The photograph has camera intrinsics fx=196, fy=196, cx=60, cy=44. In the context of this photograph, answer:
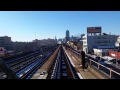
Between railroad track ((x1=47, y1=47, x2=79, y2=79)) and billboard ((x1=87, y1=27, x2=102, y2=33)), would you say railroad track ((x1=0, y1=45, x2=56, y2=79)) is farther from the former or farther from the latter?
billboard ((x1=87, y1=27, x2=102, y2=33))

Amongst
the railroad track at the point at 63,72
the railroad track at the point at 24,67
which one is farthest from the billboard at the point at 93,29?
the railroad track at the point at 63,72

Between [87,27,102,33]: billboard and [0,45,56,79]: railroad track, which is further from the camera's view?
[87,27,102,33]: billboard

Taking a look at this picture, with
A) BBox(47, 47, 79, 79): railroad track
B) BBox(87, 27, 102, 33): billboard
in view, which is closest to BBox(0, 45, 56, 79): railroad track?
BBox(47, 47, 79, 79): railroad track

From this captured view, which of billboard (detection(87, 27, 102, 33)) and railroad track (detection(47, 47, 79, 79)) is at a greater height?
billboard (detection(87, 27, 102, 33))

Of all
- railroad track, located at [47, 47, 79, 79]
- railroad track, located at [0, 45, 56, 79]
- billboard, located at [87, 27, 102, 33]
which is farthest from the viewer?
billboard, located at [87, 27, 102, 33]

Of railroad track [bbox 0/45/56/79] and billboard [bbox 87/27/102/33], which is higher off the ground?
billboard [bbox 87/27/102/33]

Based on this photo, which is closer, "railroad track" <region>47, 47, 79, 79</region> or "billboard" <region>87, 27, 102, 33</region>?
"railroad track" <region>47, 47, 79, 79</region>

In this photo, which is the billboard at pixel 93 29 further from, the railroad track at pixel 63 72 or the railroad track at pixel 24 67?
the railroad track at pixel 63 72

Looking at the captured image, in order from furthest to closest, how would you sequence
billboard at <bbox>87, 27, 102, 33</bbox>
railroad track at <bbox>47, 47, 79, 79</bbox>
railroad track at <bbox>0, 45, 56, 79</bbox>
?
billboard at <bbox>87, 27, 102, 33</bbox> → railroad track at <bbox>0, 45, 56, 79</bbox> → railroad track at <bbox>47, 47, 79, 79</bbox>
